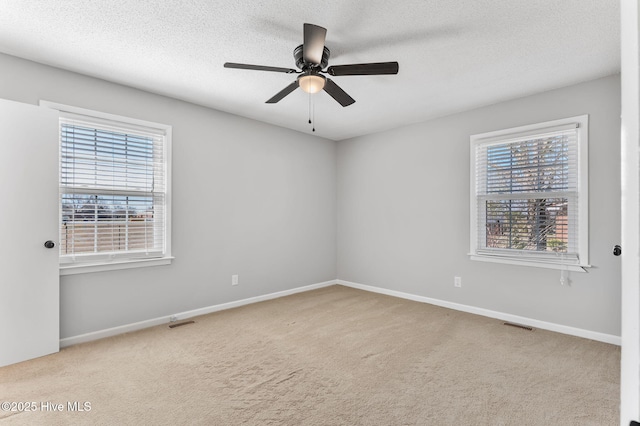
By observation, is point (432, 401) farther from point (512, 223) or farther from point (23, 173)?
point (23, 173)

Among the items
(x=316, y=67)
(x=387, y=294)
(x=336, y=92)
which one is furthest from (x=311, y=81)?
(x=387, y=294)

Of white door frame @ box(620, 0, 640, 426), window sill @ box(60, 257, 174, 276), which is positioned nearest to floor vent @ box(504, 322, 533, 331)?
white door frame @ box(620, 0, 640, 426)

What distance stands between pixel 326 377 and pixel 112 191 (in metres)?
2.70

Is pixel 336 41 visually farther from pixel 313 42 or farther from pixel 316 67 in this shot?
pixel 313 42

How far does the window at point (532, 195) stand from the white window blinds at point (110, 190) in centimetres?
372

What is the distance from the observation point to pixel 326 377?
2.40 m

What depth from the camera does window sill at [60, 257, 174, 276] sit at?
115 inches

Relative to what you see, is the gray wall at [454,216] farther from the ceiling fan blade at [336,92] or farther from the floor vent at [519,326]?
the ceiling fan blade at [336,92]

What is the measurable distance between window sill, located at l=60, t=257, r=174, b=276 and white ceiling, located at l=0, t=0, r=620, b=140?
5.91 feet

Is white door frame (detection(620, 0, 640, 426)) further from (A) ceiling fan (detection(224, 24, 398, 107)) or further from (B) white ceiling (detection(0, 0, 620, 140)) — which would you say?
(B) white ceiling (detection(0, 0, 620, 140))

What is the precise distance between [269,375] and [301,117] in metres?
3.11

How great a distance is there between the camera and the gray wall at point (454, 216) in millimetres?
3043

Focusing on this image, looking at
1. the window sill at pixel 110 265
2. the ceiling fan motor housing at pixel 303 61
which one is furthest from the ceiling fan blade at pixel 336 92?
the window sill at pixel 110 265

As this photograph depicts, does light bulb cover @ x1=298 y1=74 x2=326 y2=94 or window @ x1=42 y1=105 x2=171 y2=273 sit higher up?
light bulb cover @ x1=298 y1=74 x2=326 y2=94
